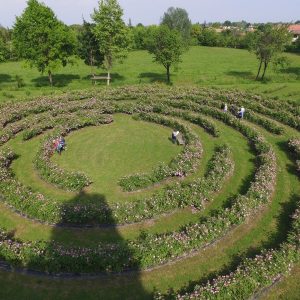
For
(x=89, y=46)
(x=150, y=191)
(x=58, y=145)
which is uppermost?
(x=89, y=46)

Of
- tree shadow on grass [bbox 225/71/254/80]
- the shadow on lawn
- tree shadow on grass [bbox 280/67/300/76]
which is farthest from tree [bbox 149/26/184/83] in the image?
the shadow on lawn

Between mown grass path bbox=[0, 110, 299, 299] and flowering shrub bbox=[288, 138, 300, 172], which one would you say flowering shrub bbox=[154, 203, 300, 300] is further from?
flowering shrub bbox=[288, 138, 300, 172]

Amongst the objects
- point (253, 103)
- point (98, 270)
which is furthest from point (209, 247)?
point (253, 103)

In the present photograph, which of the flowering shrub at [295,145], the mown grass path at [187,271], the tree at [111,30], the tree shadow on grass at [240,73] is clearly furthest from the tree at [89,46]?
the mown grass path at [187,271]

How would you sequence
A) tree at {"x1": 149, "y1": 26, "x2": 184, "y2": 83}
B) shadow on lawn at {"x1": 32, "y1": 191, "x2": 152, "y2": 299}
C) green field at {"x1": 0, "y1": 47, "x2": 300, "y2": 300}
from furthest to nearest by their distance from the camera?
1. tree at {"x1": 149, "y1": 26, "x2": 184, "y2": 83}
2. green field at {"x1": 0, "y1": 47, "x2": 300, "y2": 300}
3. shadow on lawn at {"x1": 32, "y1": 191, "x2": 152, "y2": 299}

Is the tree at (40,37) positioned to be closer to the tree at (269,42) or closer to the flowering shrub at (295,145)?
the tree at (269,42)

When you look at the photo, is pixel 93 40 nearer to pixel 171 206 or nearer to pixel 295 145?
pixel 295 145

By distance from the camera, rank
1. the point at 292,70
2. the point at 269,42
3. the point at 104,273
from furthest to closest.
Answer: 1. the point at 292,70
2. the point at 269,42
3. the point at 104,273

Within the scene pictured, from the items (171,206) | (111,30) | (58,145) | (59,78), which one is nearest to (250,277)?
(171,206)
